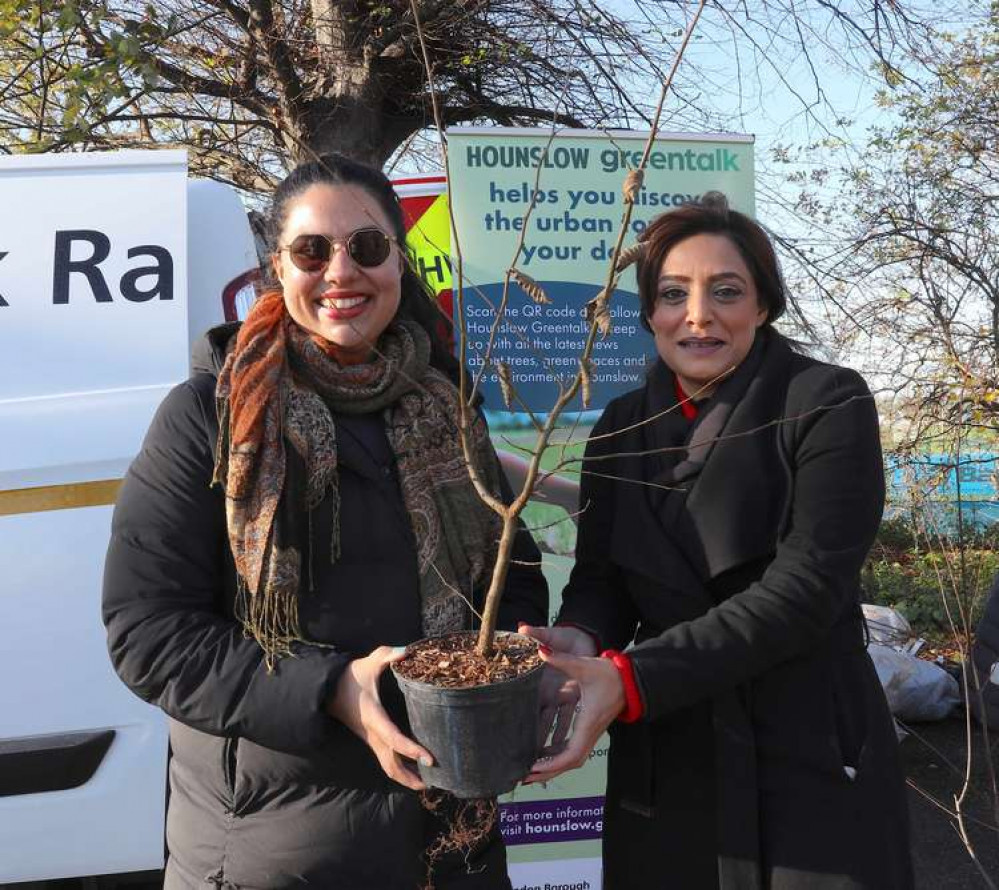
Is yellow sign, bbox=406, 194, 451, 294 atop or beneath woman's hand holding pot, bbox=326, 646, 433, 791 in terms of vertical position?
atop

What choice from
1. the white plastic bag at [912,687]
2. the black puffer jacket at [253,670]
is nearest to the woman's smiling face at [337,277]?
the black puffer jacket at [253,670]

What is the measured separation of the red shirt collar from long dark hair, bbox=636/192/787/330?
18cm

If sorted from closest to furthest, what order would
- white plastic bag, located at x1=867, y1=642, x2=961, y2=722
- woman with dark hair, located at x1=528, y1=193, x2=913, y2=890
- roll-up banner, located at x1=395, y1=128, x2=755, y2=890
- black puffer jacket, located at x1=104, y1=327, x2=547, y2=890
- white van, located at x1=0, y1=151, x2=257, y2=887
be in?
black puffer jacket, located at x1=104, y1=327, x2=547, y2=890 < woman with dark hair, located at x1=528, y1=193, x2=913, y2=890 < white van, located at x1=0, y1=151, x2=257, y2=887 < roll-up banner, located at x1=395, y1=128, x2=755, y2=890 < white plastic bag, located at x1=867, y1=642, x2=961, y2=722

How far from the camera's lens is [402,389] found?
5.71 feet

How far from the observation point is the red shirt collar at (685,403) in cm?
189

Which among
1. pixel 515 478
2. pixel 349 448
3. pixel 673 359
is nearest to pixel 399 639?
pixel 349 448

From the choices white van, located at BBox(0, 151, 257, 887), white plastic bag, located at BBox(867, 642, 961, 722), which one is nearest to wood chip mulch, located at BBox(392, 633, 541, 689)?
white van, located at BBox(0, 151, 257, 887)

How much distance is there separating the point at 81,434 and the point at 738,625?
1704mm

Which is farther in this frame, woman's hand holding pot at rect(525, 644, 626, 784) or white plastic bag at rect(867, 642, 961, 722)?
white plastic bag at rect(867, 642, 961, 722)

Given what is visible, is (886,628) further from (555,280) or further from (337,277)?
(337,277)

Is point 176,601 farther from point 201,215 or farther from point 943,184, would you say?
point 943,184

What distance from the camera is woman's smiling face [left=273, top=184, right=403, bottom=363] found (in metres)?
1.68

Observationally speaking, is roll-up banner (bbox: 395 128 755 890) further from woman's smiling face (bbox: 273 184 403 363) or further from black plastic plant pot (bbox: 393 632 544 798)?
black plastic plant pot (bbox: 393 632 544 798)

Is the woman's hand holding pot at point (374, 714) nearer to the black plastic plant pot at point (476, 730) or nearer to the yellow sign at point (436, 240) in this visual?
the black plastic plant pot at point (476, 730)
